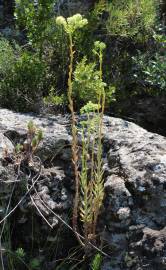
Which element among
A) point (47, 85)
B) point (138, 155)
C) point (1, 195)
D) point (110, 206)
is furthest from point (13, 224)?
point (47, 85)

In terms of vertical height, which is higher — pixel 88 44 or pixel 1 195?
pixel 88 44

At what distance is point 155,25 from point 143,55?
445mm

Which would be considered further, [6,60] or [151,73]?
[151,73]

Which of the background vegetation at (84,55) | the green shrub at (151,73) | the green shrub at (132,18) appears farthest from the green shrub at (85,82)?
the green shrub at (132,18)

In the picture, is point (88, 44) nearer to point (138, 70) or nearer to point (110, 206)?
point (138, 70)

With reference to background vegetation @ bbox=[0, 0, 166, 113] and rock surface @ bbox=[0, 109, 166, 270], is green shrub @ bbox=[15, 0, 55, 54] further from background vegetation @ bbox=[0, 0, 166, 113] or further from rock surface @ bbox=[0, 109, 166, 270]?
rock surface @ bbox=[0, 109, 166, 270]

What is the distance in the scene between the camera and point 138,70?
4625 millimetres

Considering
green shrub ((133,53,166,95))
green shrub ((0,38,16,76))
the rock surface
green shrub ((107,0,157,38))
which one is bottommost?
the rock surface

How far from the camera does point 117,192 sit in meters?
3.11

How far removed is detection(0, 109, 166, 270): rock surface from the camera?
2941 millimetres

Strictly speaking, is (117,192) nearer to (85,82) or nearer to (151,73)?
(85,82)

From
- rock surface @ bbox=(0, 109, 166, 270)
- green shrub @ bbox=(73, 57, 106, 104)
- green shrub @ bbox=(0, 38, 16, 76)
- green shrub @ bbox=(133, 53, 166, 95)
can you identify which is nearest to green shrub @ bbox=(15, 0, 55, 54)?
green shrub @ bbox=(0, 38, 16, 76)

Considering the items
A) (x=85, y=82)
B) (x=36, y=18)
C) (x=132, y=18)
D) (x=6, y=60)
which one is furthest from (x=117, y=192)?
(x=132, y=18)

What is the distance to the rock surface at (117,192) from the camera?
2941mm
